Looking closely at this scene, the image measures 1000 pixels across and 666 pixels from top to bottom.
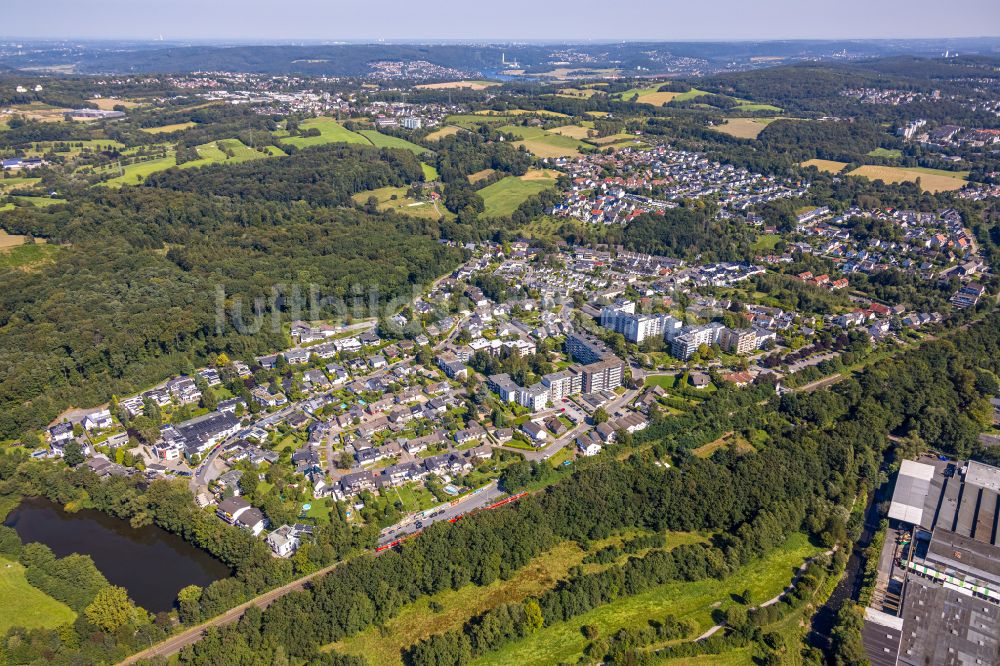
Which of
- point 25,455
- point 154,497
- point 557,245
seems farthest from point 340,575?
point 557,245

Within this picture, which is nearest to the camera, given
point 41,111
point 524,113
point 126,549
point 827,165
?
point 126,549

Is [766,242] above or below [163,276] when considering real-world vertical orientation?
above

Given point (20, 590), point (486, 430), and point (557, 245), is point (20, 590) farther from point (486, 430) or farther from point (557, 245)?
point (557, 245)

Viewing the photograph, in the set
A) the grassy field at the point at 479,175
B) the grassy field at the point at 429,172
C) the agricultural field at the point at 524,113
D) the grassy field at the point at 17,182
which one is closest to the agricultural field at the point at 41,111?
the grassy field at the point at 17,182

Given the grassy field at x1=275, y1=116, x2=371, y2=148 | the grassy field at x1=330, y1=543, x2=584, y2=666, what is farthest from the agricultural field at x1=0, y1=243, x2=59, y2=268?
the grassy field at x1=330, y1=543, x2=584, y2=666

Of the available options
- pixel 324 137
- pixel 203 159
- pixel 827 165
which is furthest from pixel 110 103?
pixel 827 165

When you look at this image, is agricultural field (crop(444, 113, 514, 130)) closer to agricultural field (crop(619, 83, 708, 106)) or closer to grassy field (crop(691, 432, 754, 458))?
agricultural field (crop(619, 83, 708, 106))

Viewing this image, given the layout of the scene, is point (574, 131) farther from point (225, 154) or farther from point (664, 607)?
point (664, 607)
